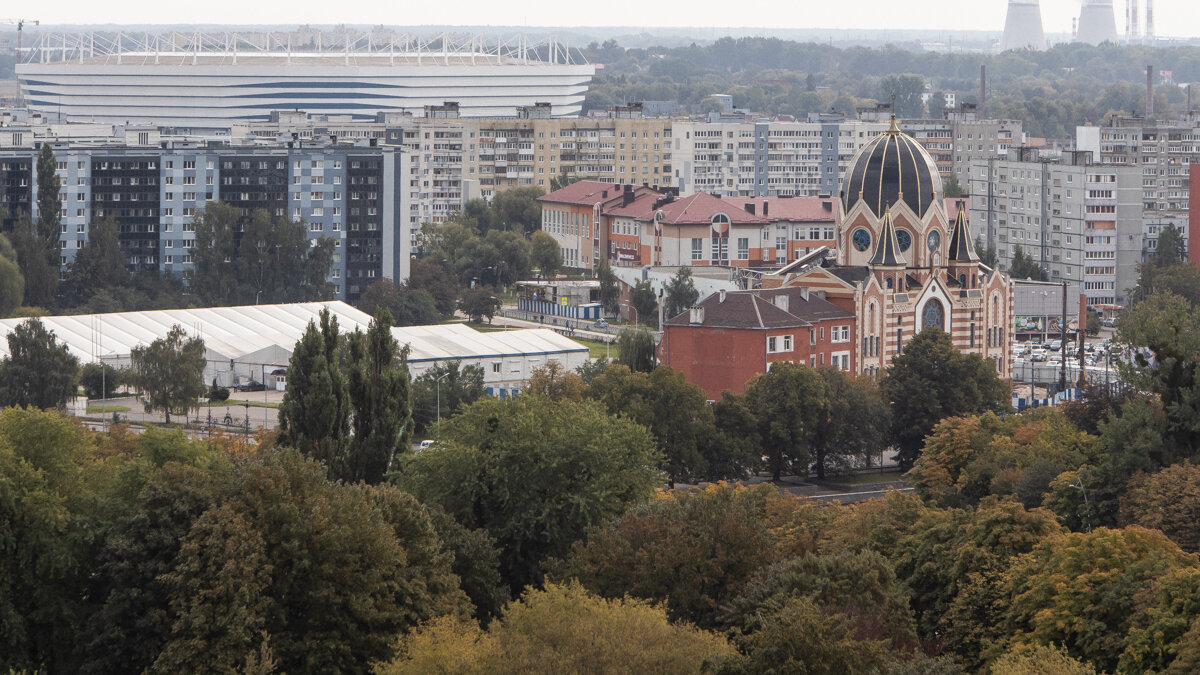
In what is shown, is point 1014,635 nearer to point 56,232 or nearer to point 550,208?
point 56,232

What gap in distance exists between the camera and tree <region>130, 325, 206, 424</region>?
214ft

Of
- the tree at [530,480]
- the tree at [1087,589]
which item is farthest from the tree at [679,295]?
the tree at [1087,589]

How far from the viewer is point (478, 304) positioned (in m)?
92.4

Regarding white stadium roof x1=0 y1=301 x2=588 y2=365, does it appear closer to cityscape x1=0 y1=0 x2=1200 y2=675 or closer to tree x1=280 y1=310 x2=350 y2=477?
cityscape x1=0 y1=0 x2=1200 y2=675

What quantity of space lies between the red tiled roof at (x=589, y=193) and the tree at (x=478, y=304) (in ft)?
52.8

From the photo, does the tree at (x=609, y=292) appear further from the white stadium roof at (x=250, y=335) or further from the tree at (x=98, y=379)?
the tree at (x=98, y=379)

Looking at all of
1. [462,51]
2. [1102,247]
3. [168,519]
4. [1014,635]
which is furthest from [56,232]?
[462,51]

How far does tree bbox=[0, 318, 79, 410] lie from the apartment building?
268 feet

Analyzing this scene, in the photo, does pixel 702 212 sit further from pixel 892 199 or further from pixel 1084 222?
pixel 892 199

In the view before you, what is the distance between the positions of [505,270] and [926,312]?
34.4 metres

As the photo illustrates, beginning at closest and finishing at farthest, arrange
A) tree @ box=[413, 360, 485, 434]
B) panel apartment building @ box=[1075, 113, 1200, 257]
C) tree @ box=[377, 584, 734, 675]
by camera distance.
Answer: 1. tree @ box=[377, 584, 734, 675]
2. tree @ box=[413, 360, 485, 434]
3. panel apartment building @ box=[1075, 113, 1200, 257]

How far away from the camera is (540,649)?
93.6 ft

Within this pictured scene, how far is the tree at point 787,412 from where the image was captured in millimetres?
56250

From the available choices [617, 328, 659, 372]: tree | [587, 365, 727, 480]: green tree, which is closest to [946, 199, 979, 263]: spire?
[617, 328, 659, 372]: tree
